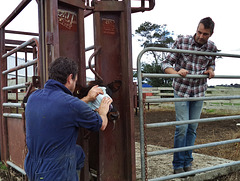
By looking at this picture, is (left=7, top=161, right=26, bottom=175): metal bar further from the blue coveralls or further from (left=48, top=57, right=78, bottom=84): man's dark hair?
(left=48, top=57, right=78, bottom=84): man's dark hair

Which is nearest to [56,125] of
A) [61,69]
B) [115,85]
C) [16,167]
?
[61,69]

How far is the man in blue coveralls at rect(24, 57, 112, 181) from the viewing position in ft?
6.47

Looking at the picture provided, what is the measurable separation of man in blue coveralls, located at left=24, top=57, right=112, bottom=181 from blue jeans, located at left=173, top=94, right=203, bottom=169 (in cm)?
143

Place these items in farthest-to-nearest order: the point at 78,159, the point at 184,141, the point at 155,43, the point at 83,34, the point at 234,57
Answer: the point at 155,43 < the point at 234,57 < the point at 184,141 < the point at 83,34 < the point at 78,159

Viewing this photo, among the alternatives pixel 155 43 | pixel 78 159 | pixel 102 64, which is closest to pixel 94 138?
pixel 78 159

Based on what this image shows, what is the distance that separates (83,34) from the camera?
2.70 m

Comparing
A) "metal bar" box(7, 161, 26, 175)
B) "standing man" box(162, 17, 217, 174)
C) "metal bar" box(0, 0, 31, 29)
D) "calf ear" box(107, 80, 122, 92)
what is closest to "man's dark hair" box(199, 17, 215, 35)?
"standing man" box(162, 17, 217, 174)

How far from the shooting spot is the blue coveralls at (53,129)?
1.97 m

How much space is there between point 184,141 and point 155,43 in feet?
96.2

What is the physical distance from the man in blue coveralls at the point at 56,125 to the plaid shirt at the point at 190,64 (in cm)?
151

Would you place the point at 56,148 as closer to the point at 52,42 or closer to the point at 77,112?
the point at 77,112

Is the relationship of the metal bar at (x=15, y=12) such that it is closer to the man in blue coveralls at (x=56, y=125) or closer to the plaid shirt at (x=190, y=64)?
the man in blue coveralls at (x=56, y=125)

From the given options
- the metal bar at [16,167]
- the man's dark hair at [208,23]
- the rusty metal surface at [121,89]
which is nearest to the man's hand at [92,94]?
the rusty metal surface at [121,89]

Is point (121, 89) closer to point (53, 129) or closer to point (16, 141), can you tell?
point (53, 129)
